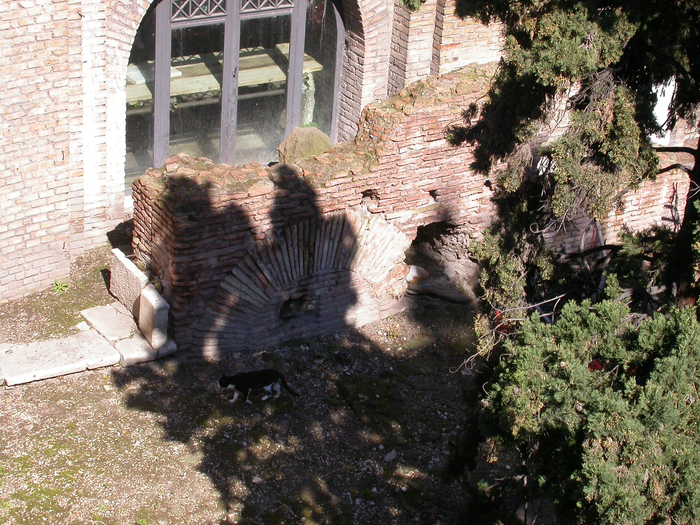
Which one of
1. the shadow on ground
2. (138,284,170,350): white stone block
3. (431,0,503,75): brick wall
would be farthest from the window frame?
the shadow on ground

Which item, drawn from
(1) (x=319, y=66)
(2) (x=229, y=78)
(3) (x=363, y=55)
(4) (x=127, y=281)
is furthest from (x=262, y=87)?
(4) (x=127, y=281)

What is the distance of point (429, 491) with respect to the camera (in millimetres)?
6637

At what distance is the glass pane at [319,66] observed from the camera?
34.3 ft

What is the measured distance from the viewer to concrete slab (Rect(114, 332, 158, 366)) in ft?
23.8

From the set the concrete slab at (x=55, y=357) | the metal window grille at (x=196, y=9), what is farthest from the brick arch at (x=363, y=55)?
the concrete slab at (x=55, y=357)

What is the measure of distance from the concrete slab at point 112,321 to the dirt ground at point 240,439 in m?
0.22

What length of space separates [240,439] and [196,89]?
459 centimetres

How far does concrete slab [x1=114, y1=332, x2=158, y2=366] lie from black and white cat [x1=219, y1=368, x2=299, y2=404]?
0.69m

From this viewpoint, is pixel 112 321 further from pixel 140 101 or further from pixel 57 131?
pixel 140 101

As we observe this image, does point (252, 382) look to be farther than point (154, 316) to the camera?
No

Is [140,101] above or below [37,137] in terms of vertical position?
below

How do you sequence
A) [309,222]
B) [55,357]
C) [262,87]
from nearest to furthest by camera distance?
1. [55,357]
2. [309,222]
3. [262,87]

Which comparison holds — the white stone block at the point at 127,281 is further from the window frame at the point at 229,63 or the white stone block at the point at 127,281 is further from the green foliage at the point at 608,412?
the green foliage at the point at 608,412

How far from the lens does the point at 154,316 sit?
7172 mm
